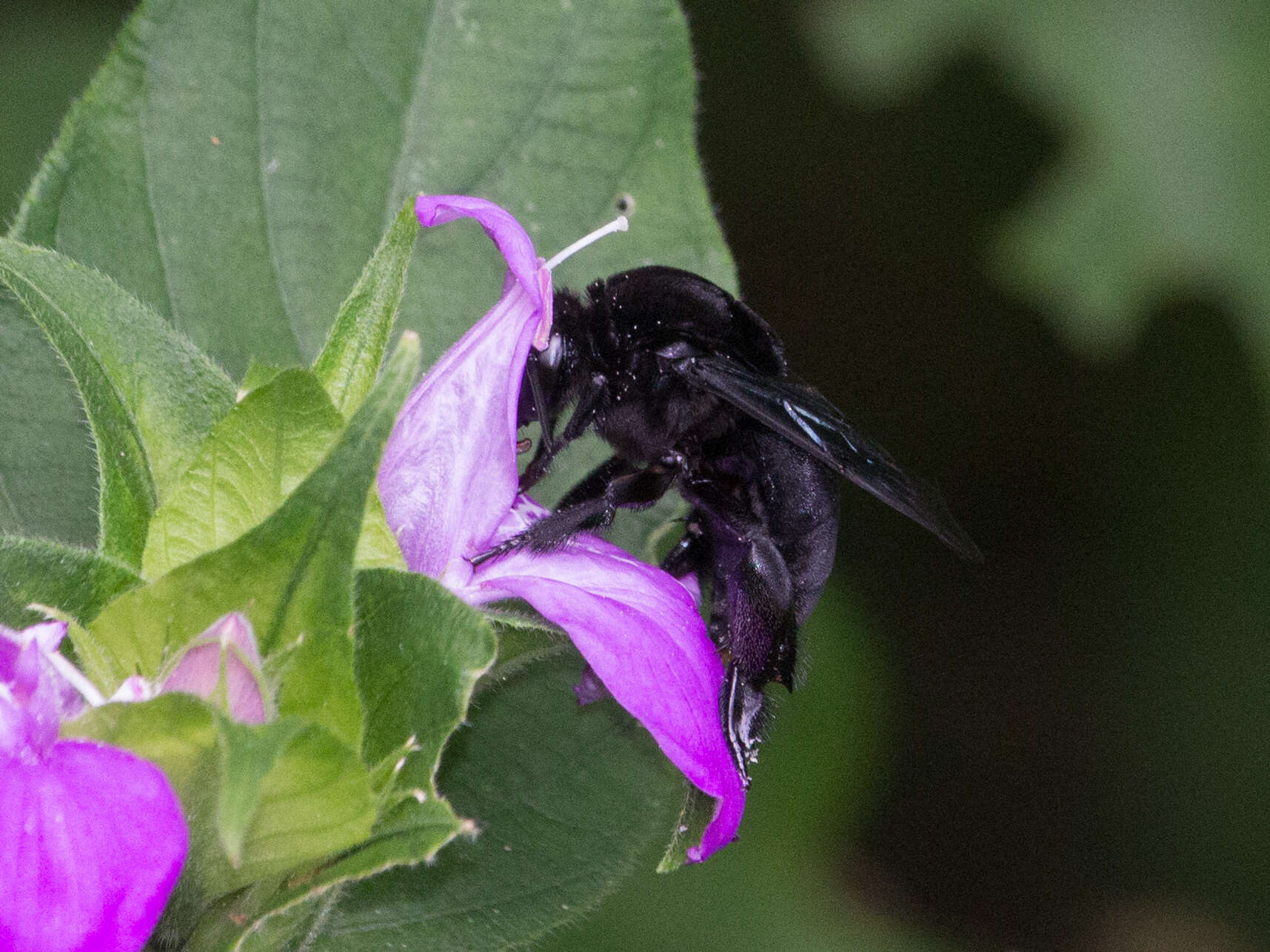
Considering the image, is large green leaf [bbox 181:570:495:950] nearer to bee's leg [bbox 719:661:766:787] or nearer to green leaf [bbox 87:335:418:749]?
green leaf [bbox 87:335:418:749]

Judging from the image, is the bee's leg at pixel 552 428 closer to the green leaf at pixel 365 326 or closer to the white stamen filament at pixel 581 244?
the white stamen filament at pixel 581 244

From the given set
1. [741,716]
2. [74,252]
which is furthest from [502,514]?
[74,252]

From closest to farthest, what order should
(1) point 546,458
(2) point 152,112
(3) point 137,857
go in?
(3) point 137,857, (1) point 546,458, (2) point 152,112

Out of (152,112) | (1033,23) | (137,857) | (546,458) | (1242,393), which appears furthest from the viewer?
(1242,393)

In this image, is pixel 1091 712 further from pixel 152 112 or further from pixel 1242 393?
pixel 152 112

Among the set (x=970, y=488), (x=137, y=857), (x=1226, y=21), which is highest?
(x=137, y=857)

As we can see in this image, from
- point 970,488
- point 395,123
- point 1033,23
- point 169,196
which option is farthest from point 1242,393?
point 169,196
